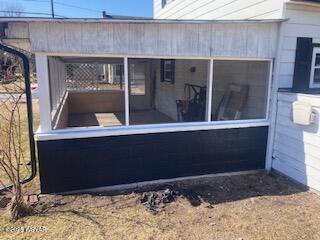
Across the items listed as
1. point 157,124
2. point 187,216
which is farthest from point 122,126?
point 187,216

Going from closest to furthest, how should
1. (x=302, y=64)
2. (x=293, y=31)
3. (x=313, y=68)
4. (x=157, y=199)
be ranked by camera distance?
1. (x=157, y=199)
2. (x=293, y=31)
3. (x=302, y=64)
4. (x=313, y=68)

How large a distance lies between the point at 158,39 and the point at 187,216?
8.07 feet

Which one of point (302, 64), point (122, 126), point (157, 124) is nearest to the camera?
point (122, 126)

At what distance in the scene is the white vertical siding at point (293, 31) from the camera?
449cm

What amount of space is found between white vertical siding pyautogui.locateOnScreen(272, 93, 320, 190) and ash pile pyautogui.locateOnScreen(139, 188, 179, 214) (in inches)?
77.7

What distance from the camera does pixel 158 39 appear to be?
402 cm

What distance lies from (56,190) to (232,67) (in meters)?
4.07

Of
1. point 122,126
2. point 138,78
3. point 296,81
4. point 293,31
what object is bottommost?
point 122,126

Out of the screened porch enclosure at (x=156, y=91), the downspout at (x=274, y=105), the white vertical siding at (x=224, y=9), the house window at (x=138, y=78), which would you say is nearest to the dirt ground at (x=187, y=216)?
the downspout at (x=274, y=105)

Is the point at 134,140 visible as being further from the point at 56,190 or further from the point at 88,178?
the point at 56,190

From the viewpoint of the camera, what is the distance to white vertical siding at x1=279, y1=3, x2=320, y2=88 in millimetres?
4488

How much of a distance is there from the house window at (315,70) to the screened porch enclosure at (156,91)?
83 cm

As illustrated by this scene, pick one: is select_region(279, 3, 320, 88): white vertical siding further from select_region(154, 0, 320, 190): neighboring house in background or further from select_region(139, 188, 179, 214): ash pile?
select_region(139, 188, 179, 214): ash pile

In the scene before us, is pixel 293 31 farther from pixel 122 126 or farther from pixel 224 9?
pixel 122 126
